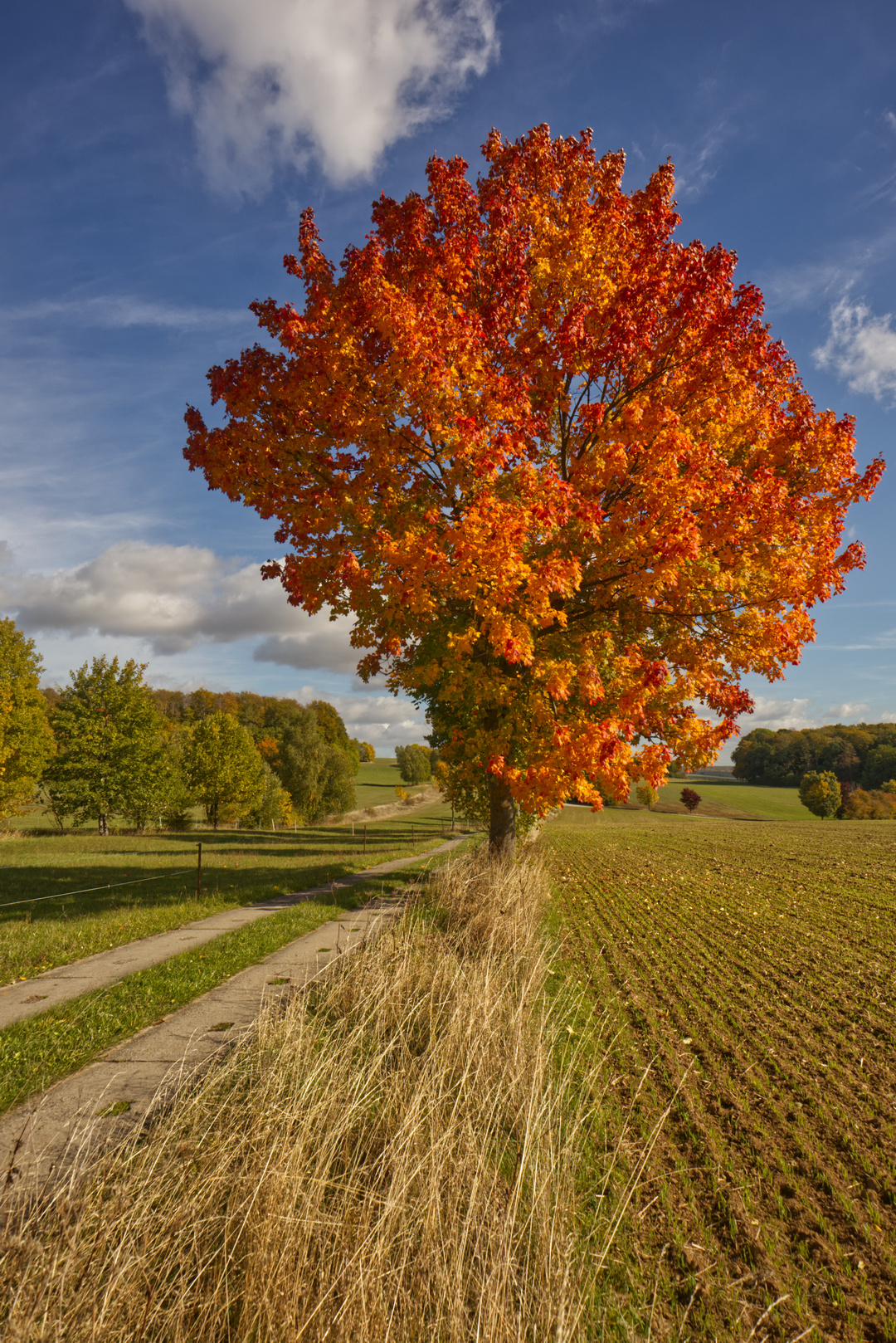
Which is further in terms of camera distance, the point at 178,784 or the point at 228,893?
the point at 178,784

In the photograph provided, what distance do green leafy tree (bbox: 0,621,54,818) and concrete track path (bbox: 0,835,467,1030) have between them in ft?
75.1

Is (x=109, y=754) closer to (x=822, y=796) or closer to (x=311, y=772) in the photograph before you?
(x=311, y=772)

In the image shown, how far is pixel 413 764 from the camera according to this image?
285 ft

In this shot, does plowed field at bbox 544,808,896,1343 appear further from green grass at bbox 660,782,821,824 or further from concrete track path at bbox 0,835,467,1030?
green grass at bbox 660,782,821,824

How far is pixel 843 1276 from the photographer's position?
3.38m

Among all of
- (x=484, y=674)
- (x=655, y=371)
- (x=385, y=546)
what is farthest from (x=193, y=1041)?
(x=655, y=371)

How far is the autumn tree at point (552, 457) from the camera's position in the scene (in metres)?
7.82

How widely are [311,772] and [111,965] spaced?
159 feet

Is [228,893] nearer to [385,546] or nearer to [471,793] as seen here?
[471,793]

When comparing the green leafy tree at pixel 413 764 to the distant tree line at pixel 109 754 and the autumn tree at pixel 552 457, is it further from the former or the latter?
the autumn tree at pixel 552 457

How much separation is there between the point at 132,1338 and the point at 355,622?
865cm

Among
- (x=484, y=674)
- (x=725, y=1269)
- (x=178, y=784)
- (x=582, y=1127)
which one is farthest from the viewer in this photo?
(x=178, y=784)

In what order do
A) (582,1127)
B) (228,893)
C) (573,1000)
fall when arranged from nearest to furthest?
(582,1127) < (573,1000) < (228,893)

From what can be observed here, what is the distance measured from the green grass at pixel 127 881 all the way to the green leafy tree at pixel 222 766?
11.3 ft
